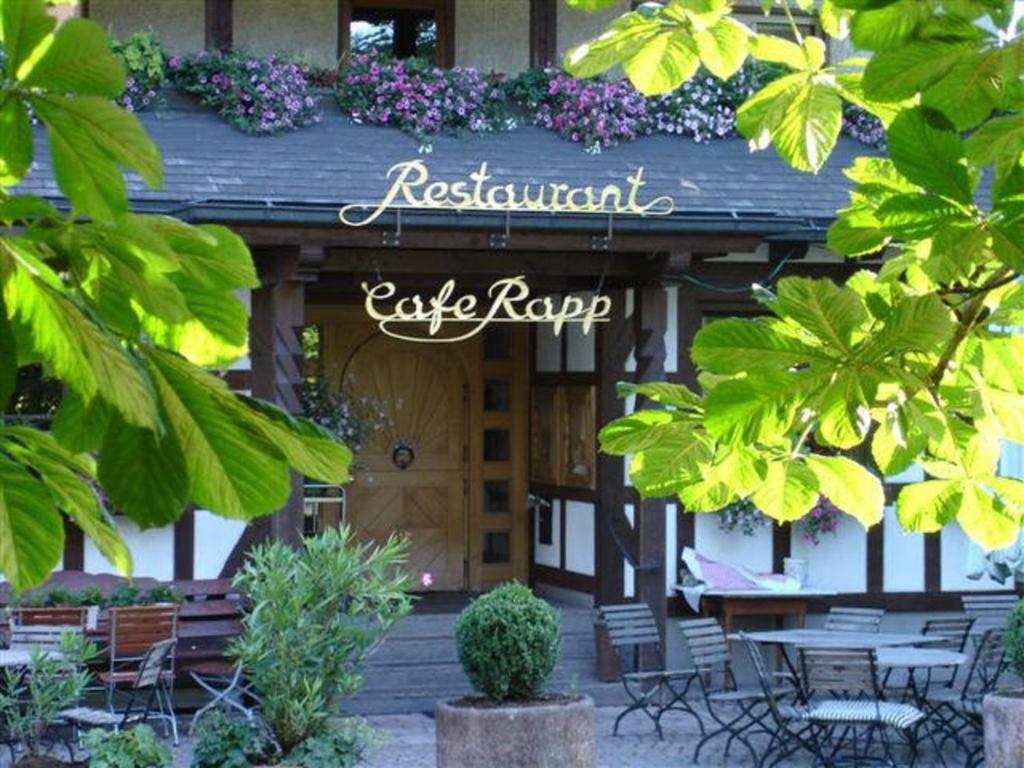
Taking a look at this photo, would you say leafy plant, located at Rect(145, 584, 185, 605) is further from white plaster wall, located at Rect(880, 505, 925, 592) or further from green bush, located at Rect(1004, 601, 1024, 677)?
white plaster wall, located at Rect(880, 505, 925, 592)

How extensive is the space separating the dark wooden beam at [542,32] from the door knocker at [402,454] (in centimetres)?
341

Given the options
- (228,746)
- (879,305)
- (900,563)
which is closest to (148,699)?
(228,746)

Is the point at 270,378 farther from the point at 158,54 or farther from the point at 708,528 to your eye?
the point at 708,528

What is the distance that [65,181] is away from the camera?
1467 millimetres

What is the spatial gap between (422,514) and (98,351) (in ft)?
53.1

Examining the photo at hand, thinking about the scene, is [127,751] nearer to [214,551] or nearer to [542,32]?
[214,551]

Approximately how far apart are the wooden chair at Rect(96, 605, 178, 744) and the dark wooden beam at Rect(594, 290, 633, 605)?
3851mm

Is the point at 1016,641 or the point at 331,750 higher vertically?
the point at 1016,641

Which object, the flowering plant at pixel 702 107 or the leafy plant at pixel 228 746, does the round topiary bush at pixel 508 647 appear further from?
the flowering plant at pixel 702 107

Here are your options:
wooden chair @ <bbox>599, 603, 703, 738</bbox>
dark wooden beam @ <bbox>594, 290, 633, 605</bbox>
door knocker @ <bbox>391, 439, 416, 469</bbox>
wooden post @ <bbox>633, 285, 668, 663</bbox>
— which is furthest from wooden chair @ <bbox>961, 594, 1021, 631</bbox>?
door knocker @ <bbox>391, 439, 416, 469</bbox>

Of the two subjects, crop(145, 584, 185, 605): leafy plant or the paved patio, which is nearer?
the paved patio

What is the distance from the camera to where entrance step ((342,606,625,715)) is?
47.4ft

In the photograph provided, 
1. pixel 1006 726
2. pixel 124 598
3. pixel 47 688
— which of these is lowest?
pixel 1006 726

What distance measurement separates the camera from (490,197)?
1423 centimetres
